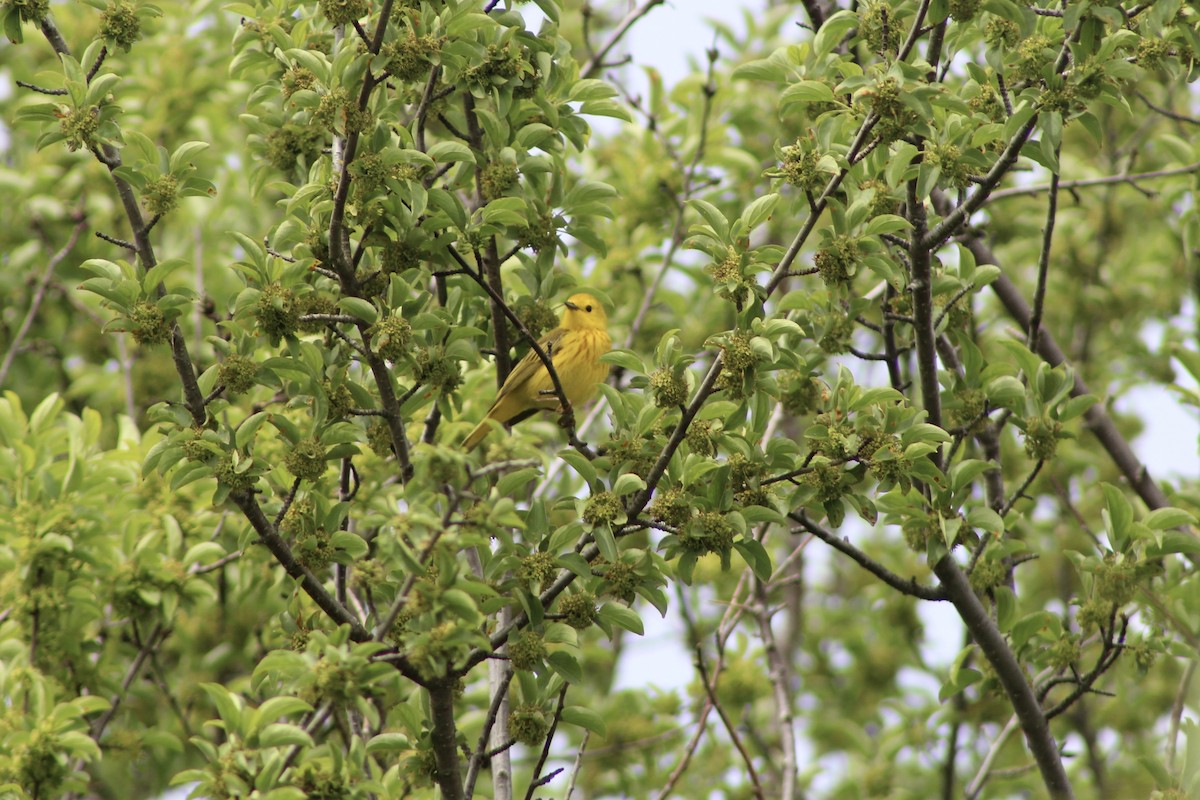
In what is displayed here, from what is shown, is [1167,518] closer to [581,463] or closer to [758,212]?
[758,212]

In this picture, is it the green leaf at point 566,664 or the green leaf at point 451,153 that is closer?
the green leaf at point 566,664

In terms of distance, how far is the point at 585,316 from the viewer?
726 centimetres

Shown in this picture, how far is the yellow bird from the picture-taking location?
6090 mm

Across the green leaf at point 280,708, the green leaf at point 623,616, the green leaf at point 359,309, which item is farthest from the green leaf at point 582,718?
the green leaf at point 359,309

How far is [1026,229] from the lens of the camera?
725 centimetres

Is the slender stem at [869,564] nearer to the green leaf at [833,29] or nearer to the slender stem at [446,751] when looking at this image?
the slender stem at [446,751]

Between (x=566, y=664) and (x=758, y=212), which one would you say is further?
(x=566, y=664)

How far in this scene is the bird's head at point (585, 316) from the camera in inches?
283

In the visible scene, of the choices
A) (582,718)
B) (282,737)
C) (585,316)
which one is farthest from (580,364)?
(282,737)

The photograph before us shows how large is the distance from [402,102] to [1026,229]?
446cm

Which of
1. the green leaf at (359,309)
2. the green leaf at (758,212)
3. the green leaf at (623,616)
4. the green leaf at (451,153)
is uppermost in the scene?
the green leaf at (451,153)

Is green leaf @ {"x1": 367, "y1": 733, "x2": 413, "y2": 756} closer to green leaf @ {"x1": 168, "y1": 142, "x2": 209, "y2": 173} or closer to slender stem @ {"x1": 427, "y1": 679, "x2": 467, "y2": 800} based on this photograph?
slender stem @ {"x1": 427, "y1": 679, "x2": 467, "y2": 800}

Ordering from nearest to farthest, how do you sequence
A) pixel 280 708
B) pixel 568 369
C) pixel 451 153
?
1. pixel 280 708
2. pixel 451 153
3. pixel 568 369

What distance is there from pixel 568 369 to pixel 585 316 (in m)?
0.49
